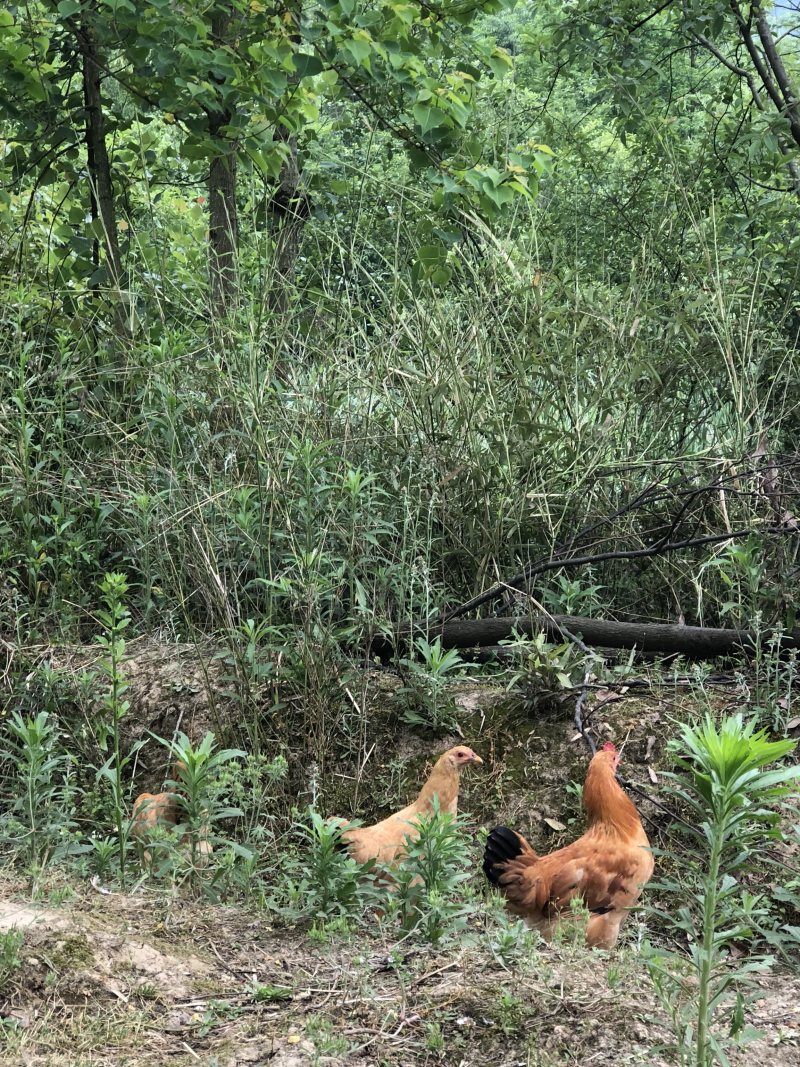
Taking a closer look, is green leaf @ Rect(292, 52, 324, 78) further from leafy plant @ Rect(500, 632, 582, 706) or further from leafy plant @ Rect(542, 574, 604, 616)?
leafy plant @ Rect(500, 632, 582, 706)

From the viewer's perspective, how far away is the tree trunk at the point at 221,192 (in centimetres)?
652

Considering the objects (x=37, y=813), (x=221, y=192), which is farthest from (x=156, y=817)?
(x=221, y=192)

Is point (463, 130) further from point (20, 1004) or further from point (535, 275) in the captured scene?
point (20, 1004)

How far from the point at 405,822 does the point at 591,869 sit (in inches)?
26.7

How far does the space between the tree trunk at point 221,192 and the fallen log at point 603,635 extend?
7.55ft

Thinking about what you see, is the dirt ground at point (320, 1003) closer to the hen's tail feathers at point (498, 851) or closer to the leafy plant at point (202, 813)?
the leafy plant at point (202, 813)

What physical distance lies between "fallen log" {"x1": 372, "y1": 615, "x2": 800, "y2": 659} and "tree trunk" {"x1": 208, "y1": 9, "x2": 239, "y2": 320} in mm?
2301

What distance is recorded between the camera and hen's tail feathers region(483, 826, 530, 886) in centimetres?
405

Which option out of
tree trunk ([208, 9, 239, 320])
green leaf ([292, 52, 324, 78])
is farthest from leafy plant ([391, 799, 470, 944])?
green leaf ([292, 52, 324, 78])

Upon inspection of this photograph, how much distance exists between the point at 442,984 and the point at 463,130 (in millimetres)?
5124

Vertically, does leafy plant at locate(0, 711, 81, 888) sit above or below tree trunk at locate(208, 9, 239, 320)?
below

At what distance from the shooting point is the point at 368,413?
220 inches

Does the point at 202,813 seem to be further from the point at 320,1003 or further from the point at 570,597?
the point at 570,597

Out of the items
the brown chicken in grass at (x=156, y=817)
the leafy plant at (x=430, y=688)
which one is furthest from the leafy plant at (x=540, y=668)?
the brown chicken in grass at (x=156, y=817)
